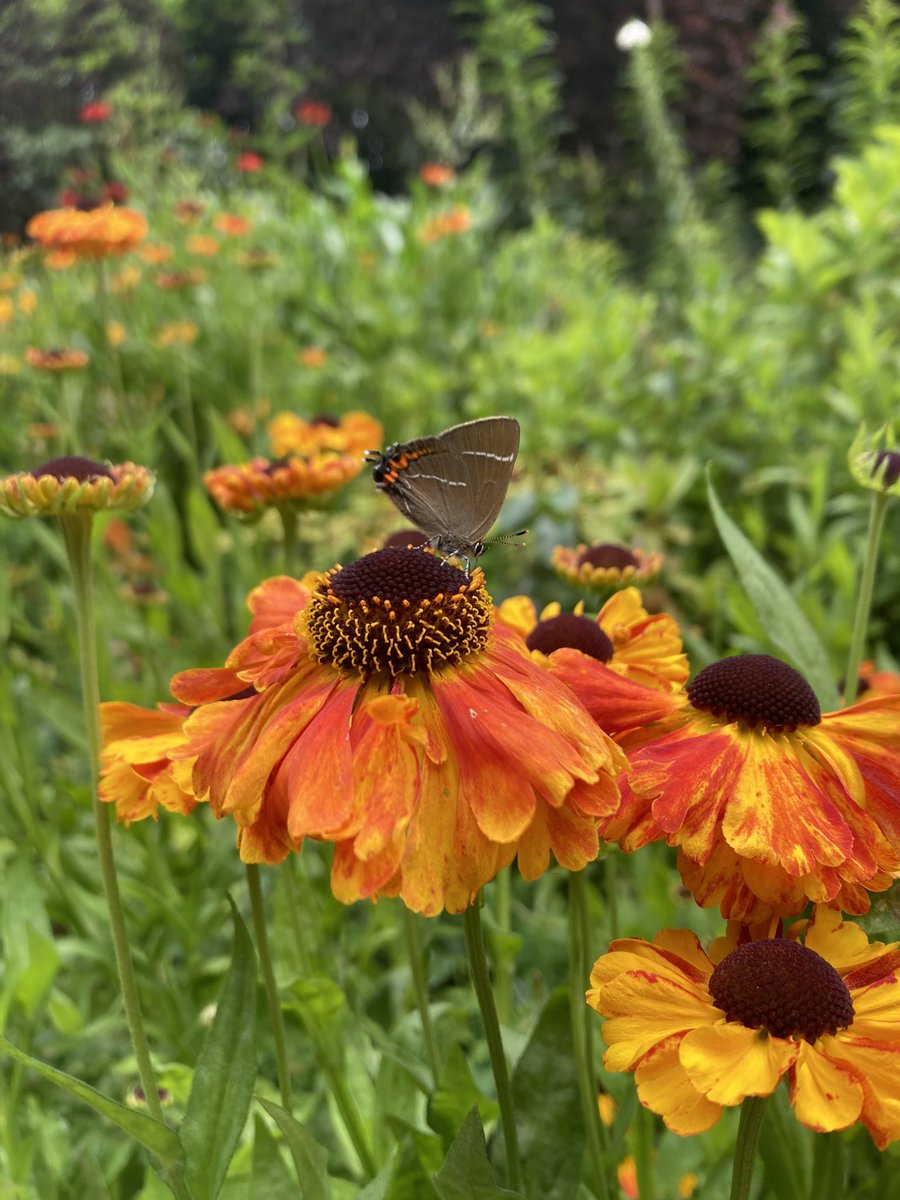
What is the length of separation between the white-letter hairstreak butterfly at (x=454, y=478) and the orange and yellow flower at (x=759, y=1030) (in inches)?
13.6

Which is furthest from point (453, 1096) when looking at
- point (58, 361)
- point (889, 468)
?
point (58, 361)

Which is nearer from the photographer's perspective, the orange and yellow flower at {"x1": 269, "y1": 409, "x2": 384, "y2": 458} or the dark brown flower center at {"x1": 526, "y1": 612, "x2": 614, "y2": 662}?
the dark brown flower center at {"x1": 526, "y1": 612, "x2": 614, "y2": 662}

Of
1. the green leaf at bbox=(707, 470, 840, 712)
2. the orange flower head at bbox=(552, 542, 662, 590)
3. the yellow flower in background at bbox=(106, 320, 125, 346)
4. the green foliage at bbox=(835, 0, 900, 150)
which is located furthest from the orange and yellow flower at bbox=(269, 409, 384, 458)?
the green foliage at bbox=(835, 0, 900, 150)

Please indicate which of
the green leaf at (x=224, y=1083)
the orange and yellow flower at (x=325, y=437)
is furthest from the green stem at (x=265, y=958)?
the orange and yellow flower at (x=325, y=437)

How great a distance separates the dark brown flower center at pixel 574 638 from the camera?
71cm

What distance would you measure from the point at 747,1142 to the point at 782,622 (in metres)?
0.42

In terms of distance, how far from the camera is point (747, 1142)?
48 cm

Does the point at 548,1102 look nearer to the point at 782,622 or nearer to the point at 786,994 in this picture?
the point at 786,994

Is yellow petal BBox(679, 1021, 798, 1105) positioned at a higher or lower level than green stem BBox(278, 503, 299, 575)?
higher

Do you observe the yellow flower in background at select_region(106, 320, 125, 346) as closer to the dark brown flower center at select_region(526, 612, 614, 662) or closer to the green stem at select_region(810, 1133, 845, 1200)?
the dark brown flower center at select_region(526, 612, 614, 662)

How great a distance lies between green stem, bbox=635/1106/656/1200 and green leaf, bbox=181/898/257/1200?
1.08 ft

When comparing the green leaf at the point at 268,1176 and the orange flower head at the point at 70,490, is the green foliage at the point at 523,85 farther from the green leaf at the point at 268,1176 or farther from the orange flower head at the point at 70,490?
the green leaf at the point at 268,1176

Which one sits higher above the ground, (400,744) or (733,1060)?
(400,744)

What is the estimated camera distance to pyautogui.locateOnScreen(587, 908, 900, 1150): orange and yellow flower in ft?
1.47
